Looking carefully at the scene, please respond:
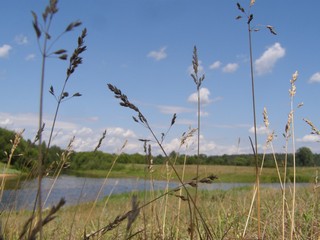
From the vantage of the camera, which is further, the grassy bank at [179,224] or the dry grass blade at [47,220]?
the grassy bank at [179,224]

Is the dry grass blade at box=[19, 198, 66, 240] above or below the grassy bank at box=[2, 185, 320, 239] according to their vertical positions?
above

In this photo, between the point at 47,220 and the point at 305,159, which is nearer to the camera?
the point at 47,220

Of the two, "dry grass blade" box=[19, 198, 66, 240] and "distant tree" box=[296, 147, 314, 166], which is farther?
"distant tree" box=[296, 147, 314, 166]

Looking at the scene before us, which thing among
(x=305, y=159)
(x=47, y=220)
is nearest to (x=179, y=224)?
(x=47, y=220)

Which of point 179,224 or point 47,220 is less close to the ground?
point 47,220

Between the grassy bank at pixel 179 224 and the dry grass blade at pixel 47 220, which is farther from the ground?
the dry grass blade at pixel 47 220

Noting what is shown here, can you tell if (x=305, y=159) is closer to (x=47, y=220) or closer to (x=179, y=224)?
(x=179, y=224)

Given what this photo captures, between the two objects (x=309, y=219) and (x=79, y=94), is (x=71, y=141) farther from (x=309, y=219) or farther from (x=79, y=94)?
(x=309, y=219)

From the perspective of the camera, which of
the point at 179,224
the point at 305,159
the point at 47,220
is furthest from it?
the point at 305,159

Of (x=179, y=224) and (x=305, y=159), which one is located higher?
(x=305, y=159)

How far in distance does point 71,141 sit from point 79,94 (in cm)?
118

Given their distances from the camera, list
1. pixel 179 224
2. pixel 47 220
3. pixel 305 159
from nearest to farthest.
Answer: pixel 47 220 < pixel 179 224 < pixel 305 159

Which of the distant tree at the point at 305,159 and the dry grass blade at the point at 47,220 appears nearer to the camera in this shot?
the dry grass blade at the point at 47,220

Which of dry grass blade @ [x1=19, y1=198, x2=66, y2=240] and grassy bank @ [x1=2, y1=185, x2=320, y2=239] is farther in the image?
grassy bank @ [x1=2, y1=185, x2=320, y2=239]
